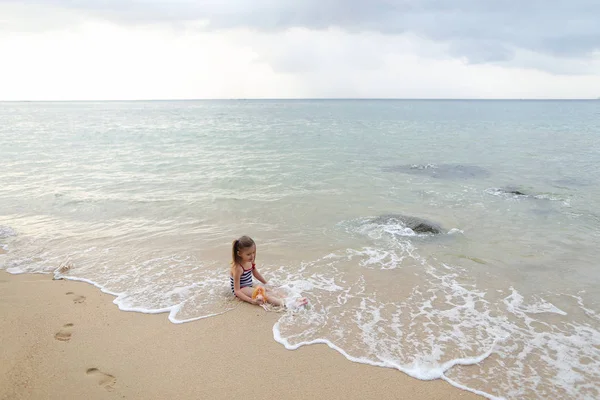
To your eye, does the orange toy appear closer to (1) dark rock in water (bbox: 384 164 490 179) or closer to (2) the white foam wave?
(2) the white foam wave

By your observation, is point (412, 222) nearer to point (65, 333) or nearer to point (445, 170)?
point (65, 333)

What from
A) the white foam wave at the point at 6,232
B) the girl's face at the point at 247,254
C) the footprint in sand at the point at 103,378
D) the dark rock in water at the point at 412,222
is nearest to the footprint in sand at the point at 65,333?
the footprint in sand at the point at 103,378

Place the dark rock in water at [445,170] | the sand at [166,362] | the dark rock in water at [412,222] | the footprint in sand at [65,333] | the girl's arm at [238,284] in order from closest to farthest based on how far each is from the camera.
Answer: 1. the sand at [166,362]
2. the footprint in sand at [65,333]
3. the girl's arm at [238,284]
4. the dark rock in water at [412,222]
5. the dark rock in water at [445,170]

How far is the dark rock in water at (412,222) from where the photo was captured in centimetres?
948

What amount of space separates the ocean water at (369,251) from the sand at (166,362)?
0.86ft

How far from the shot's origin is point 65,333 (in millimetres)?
5148

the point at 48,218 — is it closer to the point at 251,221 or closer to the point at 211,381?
the point at 251,221

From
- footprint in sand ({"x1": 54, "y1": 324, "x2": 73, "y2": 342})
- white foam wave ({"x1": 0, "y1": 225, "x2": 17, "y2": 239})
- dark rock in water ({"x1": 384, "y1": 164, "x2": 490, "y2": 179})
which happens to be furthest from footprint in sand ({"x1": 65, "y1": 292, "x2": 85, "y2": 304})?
dark rock in water ({"x1": 384, "y1": 164, "x2": 490, "y2": 179})

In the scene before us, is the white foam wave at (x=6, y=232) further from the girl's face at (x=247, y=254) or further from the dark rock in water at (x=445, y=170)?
the dark rock in water at (x=445, y=170)

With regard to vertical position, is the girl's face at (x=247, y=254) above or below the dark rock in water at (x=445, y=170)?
above

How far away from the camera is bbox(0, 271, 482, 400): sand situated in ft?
13.6

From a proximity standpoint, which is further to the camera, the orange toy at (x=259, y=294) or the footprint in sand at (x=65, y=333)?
the orange toy at (x=259, y=294)

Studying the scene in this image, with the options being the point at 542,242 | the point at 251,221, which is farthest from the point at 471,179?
the point at 251,221

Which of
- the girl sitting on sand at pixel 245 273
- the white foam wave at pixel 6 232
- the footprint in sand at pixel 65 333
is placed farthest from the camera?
the white foam wave at pixel 6 232
